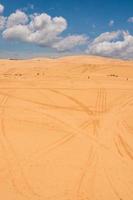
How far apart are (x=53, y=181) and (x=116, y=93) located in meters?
8.80

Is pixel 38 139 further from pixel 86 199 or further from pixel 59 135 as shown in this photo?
pixel 86 199

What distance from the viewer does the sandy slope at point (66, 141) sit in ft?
23.1

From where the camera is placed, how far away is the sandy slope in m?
7.05

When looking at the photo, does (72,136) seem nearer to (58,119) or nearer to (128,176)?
(58,119)

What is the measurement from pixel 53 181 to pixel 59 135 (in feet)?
9.21

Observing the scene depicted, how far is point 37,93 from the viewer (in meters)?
14.8

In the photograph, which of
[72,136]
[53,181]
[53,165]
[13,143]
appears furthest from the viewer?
[72,136]

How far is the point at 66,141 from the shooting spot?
958cm

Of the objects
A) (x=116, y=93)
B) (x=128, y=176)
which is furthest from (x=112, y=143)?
(x=116, y=93)

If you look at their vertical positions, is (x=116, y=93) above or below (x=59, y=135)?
above

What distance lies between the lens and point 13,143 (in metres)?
9.18

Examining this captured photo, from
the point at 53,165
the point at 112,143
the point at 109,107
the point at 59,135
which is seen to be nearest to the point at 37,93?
the point at 109,107

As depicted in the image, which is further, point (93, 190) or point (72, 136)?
point (72, 136)

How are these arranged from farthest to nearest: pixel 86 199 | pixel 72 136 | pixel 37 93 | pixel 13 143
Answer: pixel 37 93, pixel 72 136, pixel 13 143, pixel 86 199
